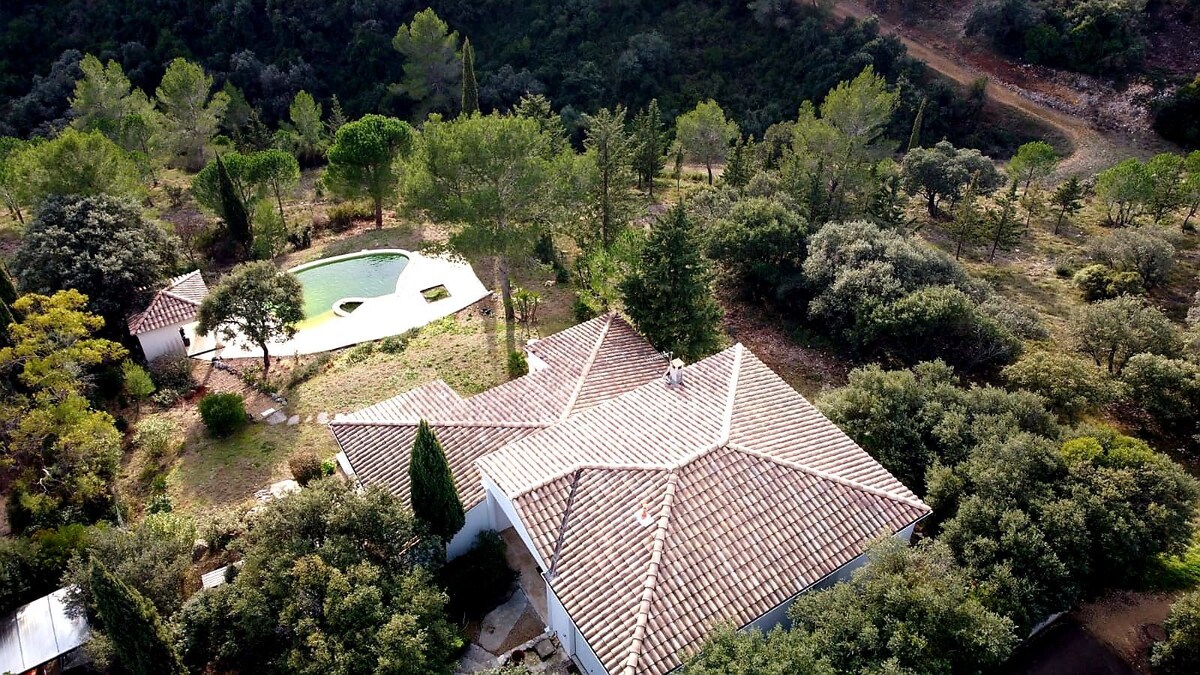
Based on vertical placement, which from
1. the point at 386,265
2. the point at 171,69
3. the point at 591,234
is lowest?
the point at 386,265

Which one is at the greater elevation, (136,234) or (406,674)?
(136,234)

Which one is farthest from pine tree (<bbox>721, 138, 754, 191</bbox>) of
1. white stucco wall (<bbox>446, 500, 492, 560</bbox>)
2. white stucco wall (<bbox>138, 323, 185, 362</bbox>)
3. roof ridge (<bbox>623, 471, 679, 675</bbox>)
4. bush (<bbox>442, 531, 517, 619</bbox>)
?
white stucco wall (<bbox>138, 323, 185, 362</bbox>)

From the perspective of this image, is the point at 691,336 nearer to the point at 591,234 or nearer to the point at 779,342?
the point at 779,342

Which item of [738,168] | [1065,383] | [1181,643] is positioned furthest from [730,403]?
[738,168]

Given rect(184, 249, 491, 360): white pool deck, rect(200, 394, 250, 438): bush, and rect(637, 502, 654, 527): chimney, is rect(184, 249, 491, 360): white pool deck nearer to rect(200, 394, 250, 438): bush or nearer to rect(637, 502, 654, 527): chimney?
rect(200, 394, 250, 438): bush

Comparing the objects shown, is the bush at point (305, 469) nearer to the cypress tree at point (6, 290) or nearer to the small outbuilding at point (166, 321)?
the small outbuilding at point (166, 321)

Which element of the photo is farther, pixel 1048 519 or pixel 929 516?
pixel 929 516

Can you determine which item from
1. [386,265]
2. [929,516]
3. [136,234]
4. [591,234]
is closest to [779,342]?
[591,234]
